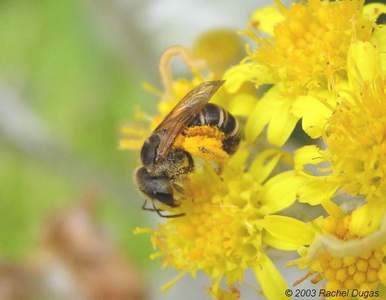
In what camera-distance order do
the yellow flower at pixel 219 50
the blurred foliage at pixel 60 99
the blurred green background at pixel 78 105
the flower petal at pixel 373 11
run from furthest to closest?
the blurred foliage at pixel 60 99, the blurred green background at pixel 78 105, the yellow flower at pixel 219 50, the flower petal at pixel 373 11

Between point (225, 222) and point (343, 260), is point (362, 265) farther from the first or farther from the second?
point (225, 222)

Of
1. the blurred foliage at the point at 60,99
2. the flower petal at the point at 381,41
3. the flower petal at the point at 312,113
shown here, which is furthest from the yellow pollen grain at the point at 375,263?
the blurred foliage at the point at 60,99

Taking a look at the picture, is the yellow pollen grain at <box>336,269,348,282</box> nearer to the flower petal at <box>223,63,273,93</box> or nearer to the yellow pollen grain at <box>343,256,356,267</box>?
the yellow pollen grain at <box>343,256,356,267</box>

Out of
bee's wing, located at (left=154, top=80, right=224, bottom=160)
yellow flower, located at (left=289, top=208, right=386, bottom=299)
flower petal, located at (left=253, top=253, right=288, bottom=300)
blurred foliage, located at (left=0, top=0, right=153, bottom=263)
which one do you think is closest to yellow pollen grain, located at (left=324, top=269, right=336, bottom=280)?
yellow flower, located at (left=289, top=208, right=386, bottom=299)

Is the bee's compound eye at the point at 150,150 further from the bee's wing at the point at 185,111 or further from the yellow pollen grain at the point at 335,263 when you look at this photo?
the yellow pollen grain at the point at 335,263

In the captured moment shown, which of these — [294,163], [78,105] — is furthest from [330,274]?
[78,105]

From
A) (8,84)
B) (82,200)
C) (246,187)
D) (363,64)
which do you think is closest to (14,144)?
(82,200)
